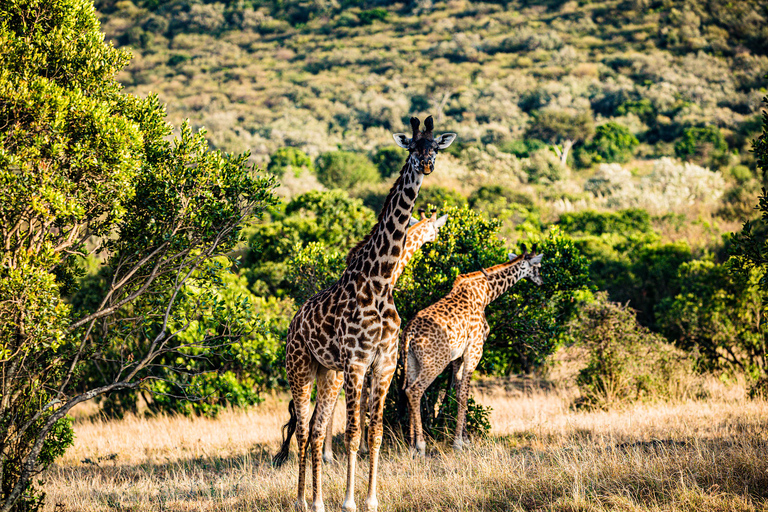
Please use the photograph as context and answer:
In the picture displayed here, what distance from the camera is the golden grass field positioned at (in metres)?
6.13

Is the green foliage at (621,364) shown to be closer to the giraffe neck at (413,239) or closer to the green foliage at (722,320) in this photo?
the green foliage at (722,320)

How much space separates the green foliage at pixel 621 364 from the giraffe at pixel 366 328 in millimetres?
6198

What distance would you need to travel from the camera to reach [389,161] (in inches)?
1706

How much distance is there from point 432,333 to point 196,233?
11.9 feet

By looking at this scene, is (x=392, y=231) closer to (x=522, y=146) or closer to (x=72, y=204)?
(x=72, y=204)

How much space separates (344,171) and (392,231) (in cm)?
3342

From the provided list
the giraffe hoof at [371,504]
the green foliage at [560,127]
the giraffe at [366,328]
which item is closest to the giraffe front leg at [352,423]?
the giraffe at [366,328]

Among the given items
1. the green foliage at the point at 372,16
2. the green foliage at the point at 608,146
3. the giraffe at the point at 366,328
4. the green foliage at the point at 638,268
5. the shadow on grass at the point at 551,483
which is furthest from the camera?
the green foliage at the point at 372,16

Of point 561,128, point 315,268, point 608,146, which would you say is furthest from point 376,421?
point 561,128

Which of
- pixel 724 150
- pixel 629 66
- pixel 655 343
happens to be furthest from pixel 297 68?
pixel 655 343

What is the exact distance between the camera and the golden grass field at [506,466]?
20.1 feet

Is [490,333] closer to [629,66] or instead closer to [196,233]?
[196,233]

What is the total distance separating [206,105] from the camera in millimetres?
71000

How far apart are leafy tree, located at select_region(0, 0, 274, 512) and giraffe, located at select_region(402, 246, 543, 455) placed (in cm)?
268
